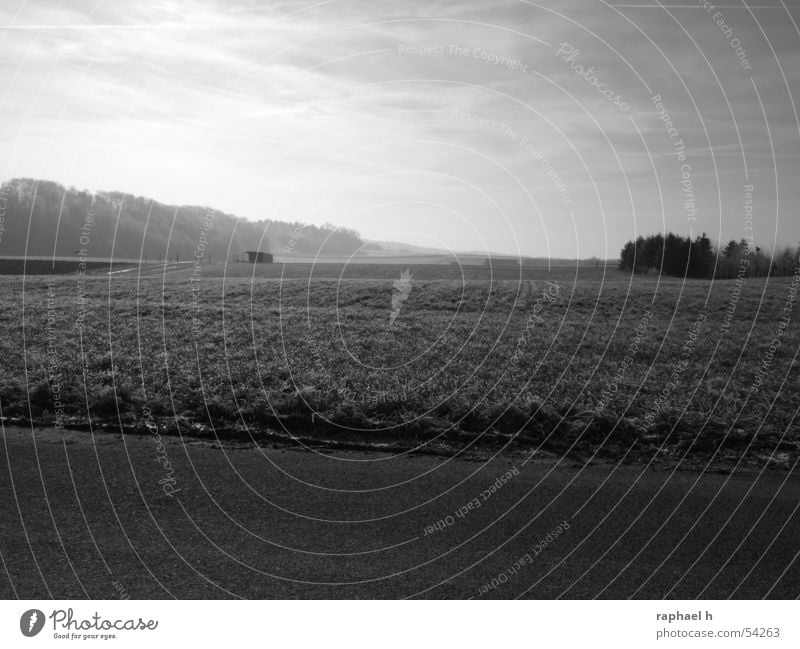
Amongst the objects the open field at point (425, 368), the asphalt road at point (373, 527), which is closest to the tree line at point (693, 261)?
the open field at point (425, 368)

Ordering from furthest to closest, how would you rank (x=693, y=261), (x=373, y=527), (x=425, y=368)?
(x=693, y=261) → (x=425, y=368) → (x=373, y=527)

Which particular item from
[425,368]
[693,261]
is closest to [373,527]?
[425,368]

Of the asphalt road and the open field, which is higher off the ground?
the open field

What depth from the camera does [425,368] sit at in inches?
437

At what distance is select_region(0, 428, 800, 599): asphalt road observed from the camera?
4.35 meters

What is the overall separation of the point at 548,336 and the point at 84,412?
9916 mm

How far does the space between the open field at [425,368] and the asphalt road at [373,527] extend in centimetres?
92

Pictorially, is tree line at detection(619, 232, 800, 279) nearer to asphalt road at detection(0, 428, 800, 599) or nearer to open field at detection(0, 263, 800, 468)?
open field at detection(0, 263, 800, 468)

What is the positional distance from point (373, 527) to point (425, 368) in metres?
6.10

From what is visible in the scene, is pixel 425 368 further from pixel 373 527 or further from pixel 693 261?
pixel 693 261

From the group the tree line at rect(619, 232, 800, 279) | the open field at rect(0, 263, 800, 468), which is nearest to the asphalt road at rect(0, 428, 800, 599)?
the open field at rect(0, 263, 800, 468)

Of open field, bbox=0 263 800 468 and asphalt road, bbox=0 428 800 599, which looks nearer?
asphalt road, bbox=0 428 800 599

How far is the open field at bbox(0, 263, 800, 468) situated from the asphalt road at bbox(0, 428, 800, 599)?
92 cm

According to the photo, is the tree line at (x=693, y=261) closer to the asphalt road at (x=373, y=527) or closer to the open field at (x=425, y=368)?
the open field at (x=425, y=368)
